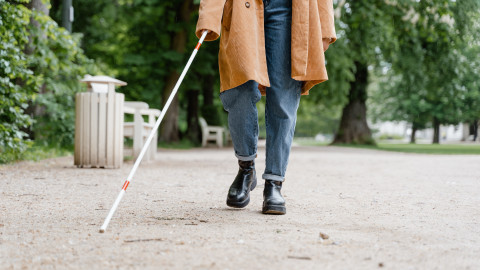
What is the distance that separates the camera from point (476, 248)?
2.21 m

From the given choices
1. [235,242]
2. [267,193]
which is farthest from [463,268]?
[267,193]

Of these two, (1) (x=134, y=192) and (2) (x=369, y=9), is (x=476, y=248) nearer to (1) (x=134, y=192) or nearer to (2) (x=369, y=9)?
(1) (x=134, y=192)

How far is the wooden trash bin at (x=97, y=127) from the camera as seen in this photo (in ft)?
21.0

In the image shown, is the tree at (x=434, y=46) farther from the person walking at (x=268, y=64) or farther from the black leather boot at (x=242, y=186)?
the black leather boot at (x=242, y=186)

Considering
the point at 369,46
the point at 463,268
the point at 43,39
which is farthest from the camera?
the point at 369,46

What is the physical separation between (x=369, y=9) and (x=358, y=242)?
10.8 metres

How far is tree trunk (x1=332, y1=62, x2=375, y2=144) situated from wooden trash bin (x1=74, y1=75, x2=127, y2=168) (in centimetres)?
1523

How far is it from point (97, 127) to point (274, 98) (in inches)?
151

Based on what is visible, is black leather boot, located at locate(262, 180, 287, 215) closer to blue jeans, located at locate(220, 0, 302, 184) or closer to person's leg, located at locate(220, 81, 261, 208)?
blue jeans, located at locate(220, 0, 302, 184)

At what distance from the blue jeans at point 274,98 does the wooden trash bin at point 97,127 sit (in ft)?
11.7

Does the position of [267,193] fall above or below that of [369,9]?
below

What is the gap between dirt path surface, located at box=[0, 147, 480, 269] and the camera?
196 cm

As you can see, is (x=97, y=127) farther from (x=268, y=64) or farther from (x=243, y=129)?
(x=268, y=64)

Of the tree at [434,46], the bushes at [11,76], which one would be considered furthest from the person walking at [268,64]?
the tree at [434,46]
